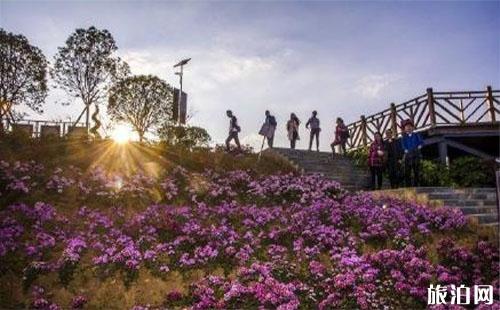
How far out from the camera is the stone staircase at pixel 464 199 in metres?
15.4

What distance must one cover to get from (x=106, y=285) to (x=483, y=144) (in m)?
22.5

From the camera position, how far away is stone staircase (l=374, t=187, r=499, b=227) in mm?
15406

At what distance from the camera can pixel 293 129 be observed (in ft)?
85.4

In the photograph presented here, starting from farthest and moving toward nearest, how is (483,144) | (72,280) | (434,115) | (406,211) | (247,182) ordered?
(483,144) < (434,115) < (247,182) < (406,211) < (72,280)

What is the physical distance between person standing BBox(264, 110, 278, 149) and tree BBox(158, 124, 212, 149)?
4092mm

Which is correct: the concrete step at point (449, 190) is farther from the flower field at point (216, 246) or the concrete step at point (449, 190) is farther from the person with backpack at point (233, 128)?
the person with backpack at point (233, 128)

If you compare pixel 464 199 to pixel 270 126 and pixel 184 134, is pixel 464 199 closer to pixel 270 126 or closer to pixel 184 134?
pixel 270 126

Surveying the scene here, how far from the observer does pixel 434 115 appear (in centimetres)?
2605

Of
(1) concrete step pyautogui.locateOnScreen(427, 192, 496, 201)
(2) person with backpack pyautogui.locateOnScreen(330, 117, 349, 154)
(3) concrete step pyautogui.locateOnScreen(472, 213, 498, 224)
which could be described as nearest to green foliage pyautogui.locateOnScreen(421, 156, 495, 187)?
(1) concrete step pyautogui.locateOnScreen(427, 192, 496, 201)

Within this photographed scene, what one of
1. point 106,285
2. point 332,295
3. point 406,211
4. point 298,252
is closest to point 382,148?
point 406,211

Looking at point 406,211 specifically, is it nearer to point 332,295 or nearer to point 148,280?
point 332,295

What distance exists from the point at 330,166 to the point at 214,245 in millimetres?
11772

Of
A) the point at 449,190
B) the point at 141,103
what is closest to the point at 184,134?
the point at 141,103

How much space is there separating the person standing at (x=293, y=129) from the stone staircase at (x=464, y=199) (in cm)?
848
